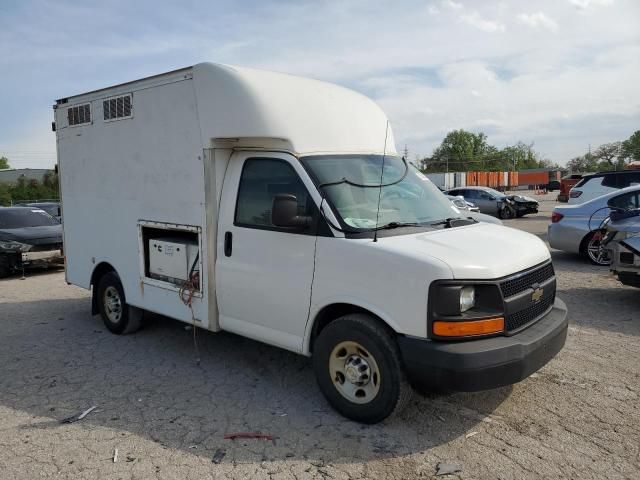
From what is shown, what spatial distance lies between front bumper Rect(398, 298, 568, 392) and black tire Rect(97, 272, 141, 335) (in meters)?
3.92

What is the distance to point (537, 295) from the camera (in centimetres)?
410

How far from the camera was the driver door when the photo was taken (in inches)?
169

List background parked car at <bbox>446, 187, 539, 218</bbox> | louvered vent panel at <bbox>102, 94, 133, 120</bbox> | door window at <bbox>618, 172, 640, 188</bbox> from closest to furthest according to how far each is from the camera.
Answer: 1. louvered vent panel at <bbox>102, 94, 133, 120</bbox>
2. door window at <bbox>618, 172, 640, 188</bbox>
3. background parked car at <bbox>446, 187, 539, 218</bbox>

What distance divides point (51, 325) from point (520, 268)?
6014 mm

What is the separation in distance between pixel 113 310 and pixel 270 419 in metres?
3.32

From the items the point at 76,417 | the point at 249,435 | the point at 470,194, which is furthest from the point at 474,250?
the point at 470,194

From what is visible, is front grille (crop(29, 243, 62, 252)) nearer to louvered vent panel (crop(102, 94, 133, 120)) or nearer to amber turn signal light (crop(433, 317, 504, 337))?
louvered vent panel (crop(102, 94, 133, 120))

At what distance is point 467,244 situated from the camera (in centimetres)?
394

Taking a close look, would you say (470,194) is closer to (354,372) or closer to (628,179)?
(628,179)

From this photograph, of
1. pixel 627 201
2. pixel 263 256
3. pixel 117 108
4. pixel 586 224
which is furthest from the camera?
pixel 586 224

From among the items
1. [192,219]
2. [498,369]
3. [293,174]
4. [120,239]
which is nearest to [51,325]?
[120,239]

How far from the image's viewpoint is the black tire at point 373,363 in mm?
3744

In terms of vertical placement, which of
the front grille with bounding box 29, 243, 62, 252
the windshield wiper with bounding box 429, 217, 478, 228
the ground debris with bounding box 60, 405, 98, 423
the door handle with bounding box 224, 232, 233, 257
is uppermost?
the windshield wiper with bounding box 429, 217, 478, 228

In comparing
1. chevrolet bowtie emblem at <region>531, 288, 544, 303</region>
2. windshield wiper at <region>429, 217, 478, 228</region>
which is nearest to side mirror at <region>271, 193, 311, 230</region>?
windshield wiper at <region>429, 217, 478, 228</region>
